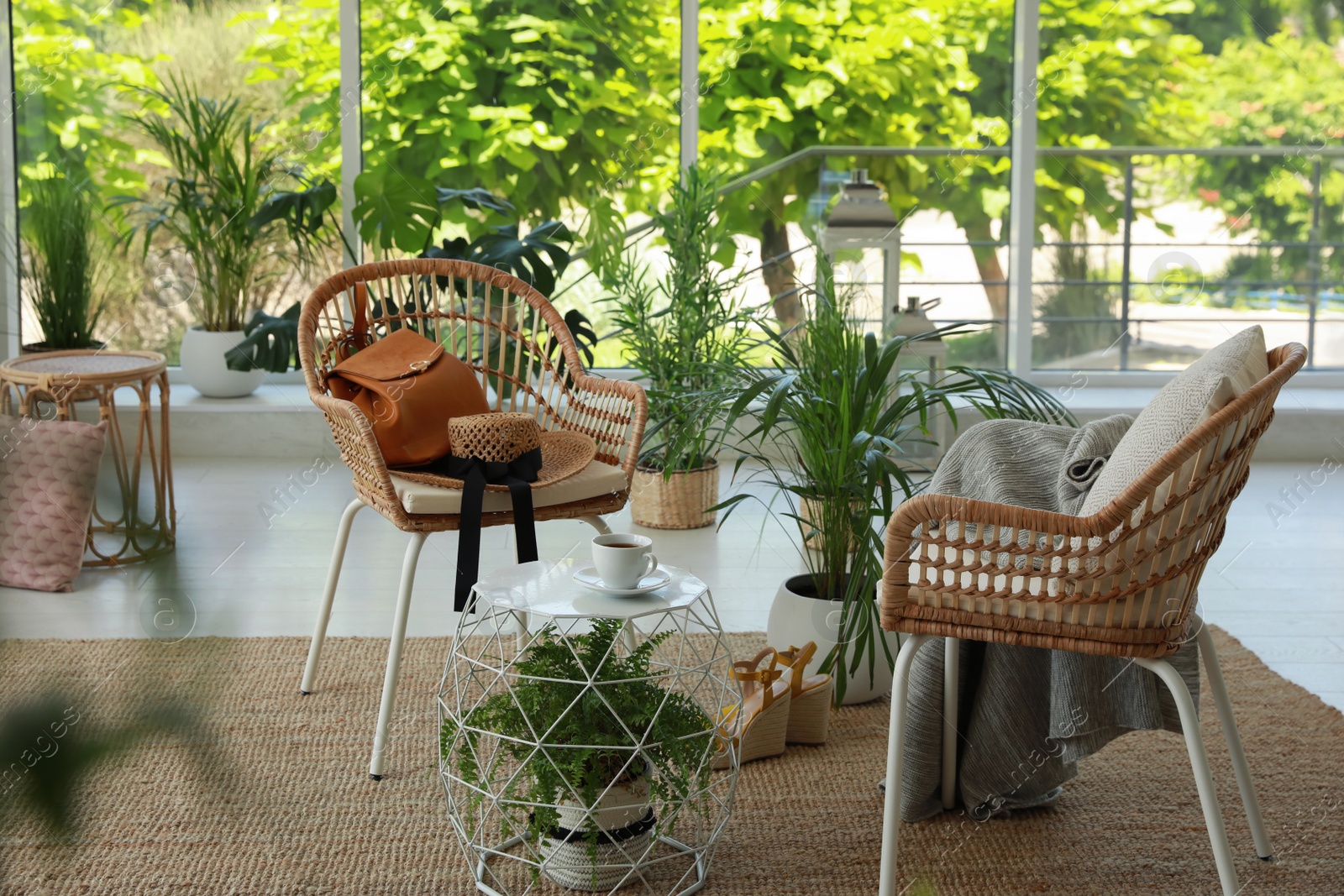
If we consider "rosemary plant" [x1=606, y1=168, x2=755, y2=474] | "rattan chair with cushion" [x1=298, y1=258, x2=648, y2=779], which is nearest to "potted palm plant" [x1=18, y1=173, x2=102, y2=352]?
"rattan chair with cushion" [x1=298, y1=258, x2=648, y2=779]

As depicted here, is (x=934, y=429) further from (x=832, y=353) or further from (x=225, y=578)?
(x=225, y=578)

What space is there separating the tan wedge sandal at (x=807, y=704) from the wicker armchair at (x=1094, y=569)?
0.49 m

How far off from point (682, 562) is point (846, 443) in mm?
1116

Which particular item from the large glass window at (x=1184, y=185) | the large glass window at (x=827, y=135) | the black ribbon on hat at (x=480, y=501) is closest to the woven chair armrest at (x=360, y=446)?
the black ribbon on hat at (x=480, y=501)

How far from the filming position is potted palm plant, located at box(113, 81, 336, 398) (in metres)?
3.91

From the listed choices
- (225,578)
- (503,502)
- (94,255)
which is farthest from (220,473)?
(225,578)

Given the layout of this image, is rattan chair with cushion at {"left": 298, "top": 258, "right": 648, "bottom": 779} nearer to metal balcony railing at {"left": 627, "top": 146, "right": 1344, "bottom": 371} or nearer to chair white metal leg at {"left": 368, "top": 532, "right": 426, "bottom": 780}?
chair white metal leg at {"left": 368, "top": 532, "right": 426, "bottom": 780}

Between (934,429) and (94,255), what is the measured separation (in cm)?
277

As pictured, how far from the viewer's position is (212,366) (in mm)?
4125

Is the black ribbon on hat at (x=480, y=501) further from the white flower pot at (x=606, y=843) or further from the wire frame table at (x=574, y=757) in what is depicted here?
the white flower pot at (x=606, y=843)

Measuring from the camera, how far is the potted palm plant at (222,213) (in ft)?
12.8

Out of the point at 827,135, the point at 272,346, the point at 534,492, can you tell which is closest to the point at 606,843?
the point at 534,492

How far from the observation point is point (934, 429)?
362cm

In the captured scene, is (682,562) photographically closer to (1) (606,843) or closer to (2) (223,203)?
(1) (606,843)
